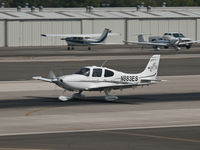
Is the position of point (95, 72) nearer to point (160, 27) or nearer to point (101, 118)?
point (101, 118)

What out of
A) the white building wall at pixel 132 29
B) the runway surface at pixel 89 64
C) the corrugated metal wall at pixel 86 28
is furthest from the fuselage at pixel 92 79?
the white building wall at pixel 132 29

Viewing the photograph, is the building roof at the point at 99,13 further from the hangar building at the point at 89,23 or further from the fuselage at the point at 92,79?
the fuselage at the point at 92,79

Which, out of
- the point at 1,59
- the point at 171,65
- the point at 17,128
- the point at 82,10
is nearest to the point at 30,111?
the point at 17,128

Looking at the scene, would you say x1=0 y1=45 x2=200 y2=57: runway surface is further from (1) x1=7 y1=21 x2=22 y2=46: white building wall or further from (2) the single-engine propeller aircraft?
(2) the single-engine propeller aircraft

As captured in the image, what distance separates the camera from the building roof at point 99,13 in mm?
129375

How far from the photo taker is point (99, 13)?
139 m

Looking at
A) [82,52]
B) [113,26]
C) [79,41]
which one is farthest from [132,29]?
[82,52]

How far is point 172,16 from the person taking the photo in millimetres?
139875

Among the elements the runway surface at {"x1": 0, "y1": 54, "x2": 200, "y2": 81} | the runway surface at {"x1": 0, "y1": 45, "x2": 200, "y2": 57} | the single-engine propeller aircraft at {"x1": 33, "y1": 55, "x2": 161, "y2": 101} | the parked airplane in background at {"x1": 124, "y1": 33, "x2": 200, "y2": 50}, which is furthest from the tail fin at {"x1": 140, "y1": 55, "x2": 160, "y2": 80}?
the parked airplane in background at {"x1": 124, "y1": 33, "x2": 200, "y2": 50}

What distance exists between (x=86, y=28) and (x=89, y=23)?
1.17 m

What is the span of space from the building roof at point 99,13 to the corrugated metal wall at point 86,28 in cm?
77

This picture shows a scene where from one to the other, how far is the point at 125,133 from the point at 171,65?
48132 millimetres

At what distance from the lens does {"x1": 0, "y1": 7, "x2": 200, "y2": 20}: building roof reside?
424 feet

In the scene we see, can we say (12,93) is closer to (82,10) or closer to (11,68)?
(11,68)
